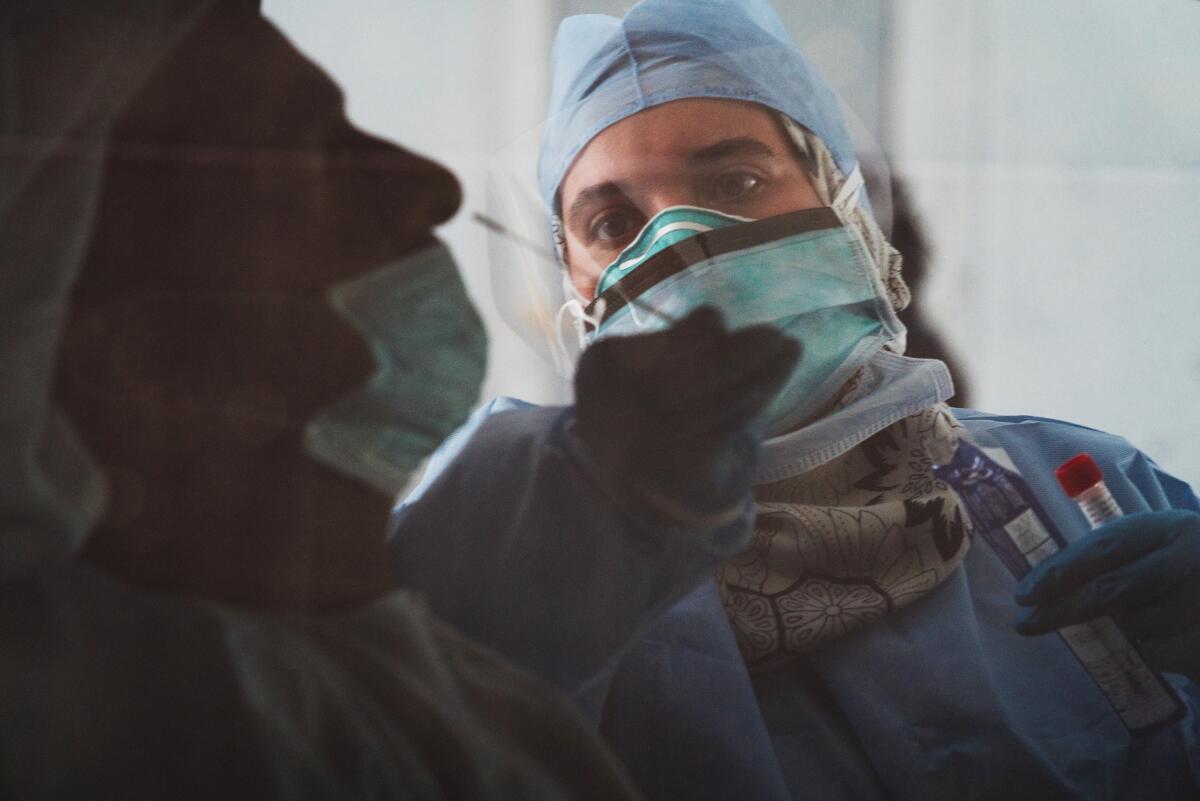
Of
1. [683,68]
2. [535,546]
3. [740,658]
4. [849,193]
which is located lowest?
[740,658]

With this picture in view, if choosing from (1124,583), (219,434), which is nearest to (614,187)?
(219,434)

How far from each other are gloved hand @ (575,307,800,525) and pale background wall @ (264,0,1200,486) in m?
0.43

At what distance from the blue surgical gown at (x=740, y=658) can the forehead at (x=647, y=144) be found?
1.27 feet

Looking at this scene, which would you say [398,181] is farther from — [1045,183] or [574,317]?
[1045,183]

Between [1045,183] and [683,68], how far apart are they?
44 centimetres

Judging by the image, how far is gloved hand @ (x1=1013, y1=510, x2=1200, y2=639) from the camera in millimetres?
1040

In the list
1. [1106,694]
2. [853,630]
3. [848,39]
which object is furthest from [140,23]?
[1106,694]

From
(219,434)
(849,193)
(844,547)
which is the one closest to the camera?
(219,434)

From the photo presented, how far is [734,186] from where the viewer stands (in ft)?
3.63

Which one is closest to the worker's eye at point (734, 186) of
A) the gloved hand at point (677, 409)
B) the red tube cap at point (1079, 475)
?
the gloved hand at point (677, 409)

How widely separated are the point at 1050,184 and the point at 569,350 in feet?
1.97

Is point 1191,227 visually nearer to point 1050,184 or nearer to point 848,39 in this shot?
point 1050,184

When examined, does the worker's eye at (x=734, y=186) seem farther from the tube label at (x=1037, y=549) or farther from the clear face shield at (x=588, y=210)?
the tube label at (x=1037, y=549)

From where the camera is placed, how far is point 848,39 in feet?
3.73
